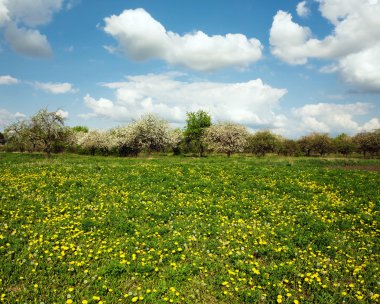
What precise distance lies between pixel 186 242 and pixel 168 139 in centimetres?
5950

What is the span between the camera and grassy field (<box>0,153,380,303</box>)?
754 cm

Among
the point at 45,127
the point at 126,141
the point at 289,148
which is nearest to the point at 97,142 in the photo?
the point at 126,141

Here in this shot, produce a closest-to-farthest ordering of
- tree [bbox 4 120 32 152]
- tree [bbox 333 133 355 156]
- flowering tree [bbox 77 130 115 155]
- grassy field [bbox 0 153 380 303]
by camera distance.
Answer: grassy field [bbox 0 153 380 303], tree [bbox 4 120 32 152], flowering tree [bbox 77 130 115 155], tree [bbox 333 133 355 156]

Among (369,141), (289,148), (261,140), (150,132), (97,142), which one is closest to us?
(150,132)

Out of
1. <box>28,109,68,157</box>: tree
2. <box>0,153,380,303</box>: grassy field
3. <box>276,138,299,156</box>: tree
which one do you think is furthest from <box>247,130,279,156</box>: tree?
<box>0,153,380,303</box>: grassy field

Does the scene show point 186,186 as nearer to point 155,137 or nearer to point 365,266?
point 365,266

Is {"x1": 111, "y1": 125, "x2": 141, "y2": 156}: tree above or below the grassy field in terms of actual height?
above

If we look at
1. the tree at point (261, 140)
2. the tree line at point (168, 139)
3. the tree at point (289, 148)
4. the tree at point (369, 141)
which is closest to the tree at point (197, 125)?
the tree line at point (168, 139)

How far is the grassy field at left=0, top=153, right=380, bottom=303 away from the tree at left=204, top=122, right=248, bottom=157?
5037 centimetres

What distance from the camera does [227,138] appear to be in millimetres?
68062

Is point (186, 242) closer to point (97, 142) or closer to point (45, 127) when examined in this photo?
point (45, 127)

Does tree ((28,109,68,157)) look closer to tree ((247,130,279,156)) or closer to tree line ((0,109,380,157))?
tree line ((0,109,380,157))

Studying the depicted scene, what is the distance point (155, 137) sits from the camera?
66.8 metres

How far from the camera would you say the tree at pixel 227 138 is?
68.0 meters
